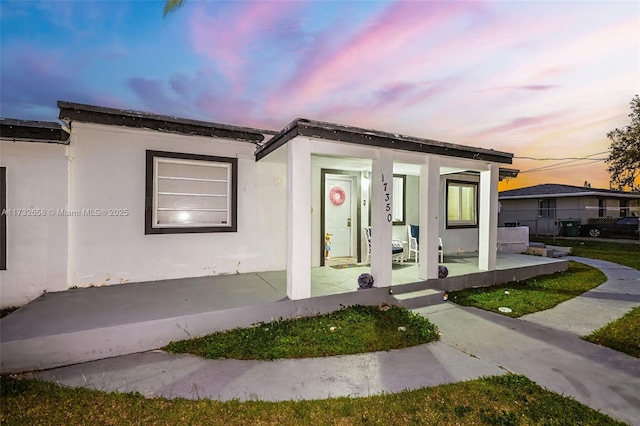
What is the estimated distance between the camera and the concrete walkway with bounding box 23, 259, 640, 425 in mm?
2721

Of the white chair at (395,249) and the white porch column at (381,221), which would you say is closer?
the white porch column at (381,221)

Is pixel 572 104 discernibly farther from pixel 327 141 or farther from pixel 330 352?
pixel 330 352

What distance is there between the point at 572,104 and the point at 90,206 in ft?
46.1

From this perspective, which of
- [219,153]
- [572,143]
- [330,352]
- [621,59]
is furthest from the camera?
[572,143]

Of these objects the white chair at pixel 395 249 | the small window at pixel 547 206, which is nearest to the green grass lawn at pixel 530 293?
the white chair at pixel 395 249

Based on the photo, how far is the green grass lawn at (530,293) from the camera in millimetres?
5387

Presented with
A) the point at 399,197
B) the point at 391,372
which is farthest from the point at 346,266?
the point at 391,372

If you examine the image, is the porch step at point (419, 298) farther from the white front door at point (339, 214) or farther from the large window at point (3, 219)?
the large window at point (3, 219)

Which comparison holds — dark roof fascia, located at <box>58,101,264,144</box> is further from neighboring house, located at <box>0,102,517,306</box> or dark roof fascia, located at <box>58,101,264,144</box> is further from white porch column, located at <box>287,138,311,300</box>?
white porch column, located at <box>287,138,311,300</box>

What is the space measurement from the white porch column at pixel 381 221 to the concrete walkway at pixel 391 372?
1.58 meters

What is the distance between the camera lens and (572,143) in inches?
611

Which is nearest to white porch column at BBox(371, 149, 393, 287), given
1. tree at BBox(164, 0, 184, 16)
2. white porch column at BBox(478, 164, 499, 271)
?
white porch column at BBox(478, 164, 499, 271)

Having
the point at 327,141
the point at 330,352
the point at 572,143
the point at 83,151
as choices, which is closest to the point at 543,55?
the point at 327,141

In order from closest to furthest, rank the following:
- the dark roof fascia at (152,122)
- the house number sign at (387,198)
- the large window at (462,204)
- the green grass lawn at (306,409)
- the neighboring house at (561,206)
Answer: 1. the green grass lawn at (306,409)
2. the dark roof fascia at (152,122)
3. the house number sign at (387,198)
4. the large window at (462,204)
5. the neighboring house at (561,206)
